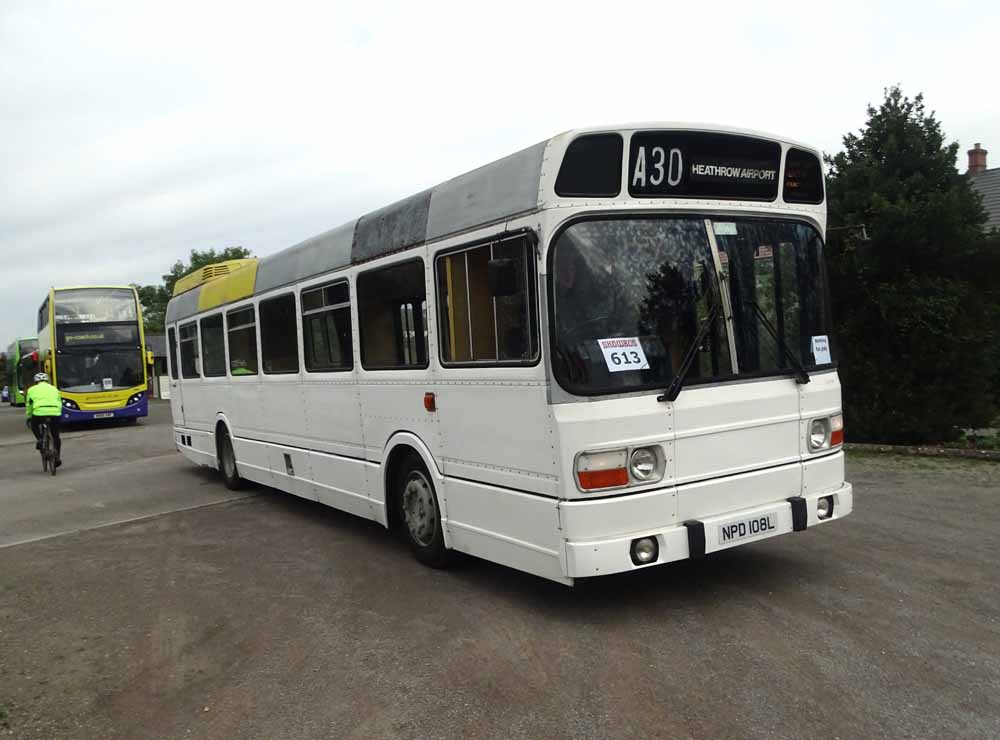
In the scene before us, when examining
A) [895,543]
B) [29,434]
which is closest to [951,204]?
[895,543]

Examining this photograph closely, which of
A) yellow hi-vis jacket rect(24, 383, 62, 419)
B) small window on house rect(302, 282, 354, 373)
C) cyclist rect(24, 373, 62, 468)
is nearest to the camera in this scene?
small window on house rect(302, 282, 354, 373)

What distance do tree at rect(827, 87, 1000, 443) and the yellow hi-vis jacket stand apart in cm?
1403

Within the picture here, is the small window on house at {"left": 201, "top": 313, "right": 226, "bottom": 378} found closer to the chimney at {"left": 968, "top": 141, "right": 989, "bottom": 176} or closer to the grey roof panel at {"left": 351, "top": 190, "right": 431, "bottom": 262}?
the grey roof panel at {"left": 351, "top": 190, "right": 431, "bottom": 262}

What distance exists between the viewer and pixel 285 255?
9.41 m

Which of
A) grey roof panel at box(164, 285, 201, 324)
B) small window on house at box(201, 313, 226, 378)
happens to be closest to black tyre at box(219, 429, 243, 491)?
small window on house at box(201, 313, 226, 378)

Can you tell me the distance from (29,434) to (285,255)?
2301 cm

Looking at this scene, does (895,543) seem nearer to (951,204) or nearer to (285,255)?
(951,204)

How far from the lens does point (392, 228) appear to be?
7074 mm

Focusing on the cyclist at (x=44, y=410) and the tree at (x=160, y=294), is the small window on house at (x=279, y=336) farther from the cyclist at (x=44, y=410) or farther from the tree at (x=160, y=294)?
the tree at (x=160, y=294)

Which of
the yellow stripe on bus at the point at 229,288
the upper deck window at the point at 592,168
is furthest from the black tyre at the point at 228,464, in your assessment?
the upper deck window at the point at 592,168

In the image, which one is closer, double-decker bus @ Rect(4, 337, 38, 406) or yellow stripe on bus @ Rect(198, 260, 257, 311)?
yellow stripe on bus @ Rect(198, 260, 257, 311)

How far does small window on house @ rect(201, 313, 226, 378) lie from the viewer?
38.3 feet

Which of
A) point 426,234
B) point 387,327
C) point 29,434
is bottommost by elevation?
point 29,434

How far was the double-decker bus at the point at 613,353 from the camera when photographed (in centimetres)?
514
